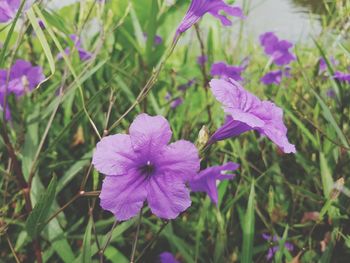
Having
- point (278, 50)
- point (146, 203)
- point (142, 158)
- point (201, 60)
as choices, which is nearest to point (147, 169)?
point (142, 158)

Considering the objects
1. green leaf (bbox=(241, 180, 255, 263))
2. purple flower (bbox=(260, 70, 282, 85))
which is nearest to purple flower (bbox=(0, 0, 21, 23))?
green leaf (bbox=(241, 180, 255, 263))

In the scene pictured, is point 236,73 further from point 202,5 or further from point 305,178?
point 202,5

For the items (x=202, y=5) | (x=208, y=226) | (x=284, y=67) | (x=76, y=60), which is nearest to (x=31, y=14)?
(x=202, y=5)

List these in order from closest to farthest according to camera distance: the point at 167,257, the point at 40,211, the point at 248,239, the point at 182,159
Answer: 1. the point at 182,159
2. the point at 40,211
3. the point at 248,239
4. the point at 167,257

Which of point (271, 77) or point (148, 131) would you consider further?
point (271, 77)

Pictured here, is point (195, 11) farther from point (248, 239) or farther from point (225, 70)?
point (225, 70)

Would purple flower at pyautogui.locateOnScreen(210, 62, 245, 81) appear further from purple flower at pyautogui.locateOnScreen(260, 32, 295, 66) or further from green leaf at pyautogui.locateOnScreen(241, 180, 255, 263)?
green leaf at pyautogui.locateOnScreen(241, 180, 255, 263)
